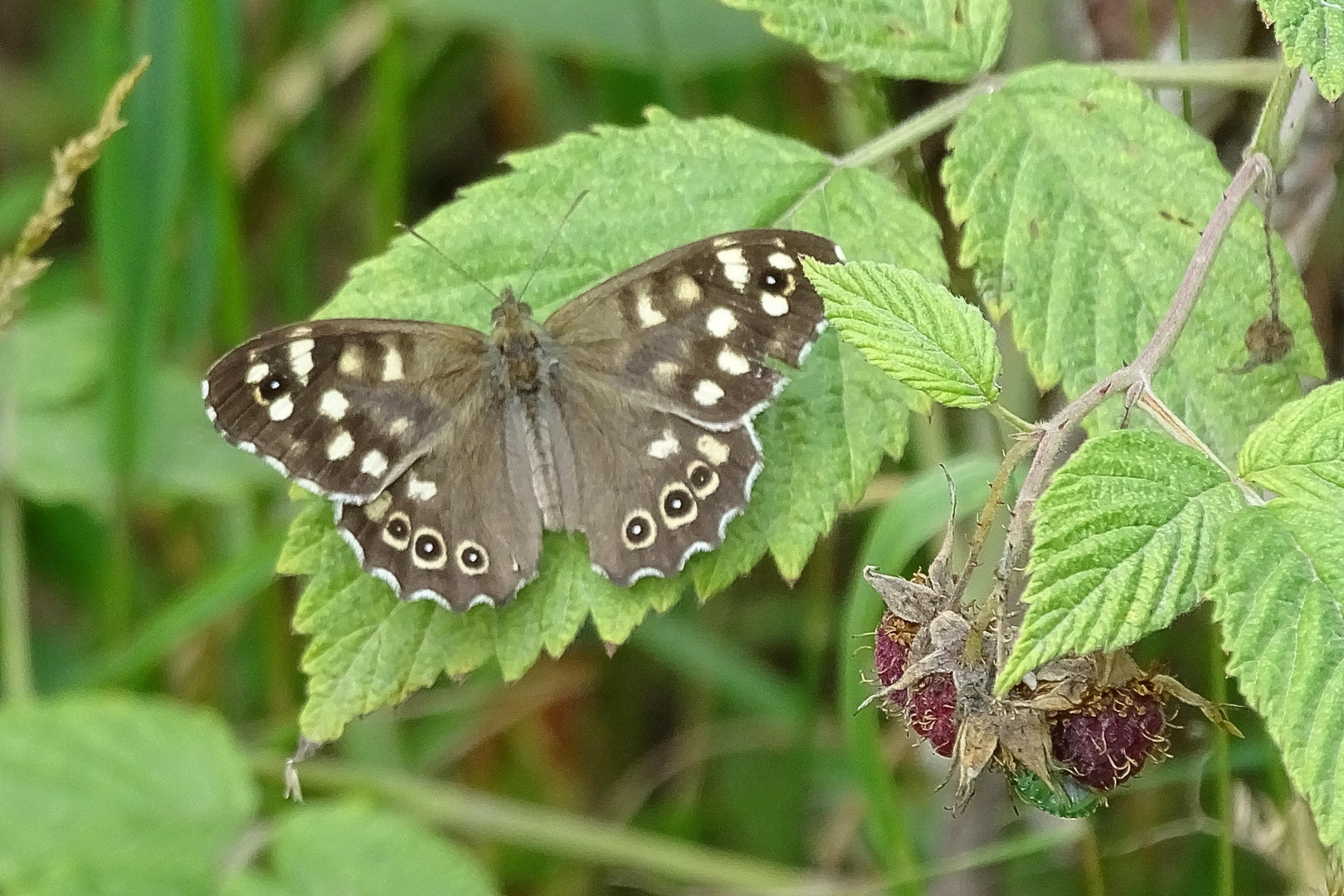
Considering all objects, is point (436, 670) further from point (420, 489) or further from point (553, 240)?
point (553, 240)

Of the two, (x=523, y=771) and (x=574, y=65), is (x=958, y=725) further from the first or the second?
(x=574, y=65)

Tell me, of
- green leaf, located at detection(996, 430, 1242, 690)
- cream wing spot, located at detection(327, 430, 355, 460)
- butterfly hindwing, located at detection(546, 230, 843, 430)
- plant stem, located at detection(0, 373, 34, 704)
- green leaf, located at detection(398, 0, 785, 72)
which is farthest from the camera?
green leaf, located at detection(398, 0, 785, 72)

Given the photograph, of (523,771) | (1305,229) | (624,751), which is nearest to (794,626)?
(624,751)

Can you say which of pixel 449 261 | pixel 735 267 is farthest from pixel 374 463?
pixel 735 267

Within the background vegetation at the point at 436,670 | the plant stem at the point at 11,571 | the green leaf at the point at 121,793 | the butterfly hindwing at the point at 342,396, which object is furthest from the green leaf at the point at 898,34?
the plant stem at the point at 11,571

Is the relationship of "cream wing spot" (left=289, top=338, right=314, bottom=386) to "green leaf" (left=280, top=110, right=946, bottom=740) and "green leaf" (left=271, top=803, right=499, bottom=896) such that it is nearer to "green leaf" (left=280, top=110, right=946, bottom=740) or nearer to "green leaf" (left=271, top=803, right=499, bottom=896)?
"green leaf" (left=280, top=110, right=946, bottom=740)

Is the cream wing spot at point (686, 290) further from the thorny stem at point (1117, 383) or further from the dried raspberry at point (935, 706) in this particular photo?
the dried raspberry at point (935, 706)

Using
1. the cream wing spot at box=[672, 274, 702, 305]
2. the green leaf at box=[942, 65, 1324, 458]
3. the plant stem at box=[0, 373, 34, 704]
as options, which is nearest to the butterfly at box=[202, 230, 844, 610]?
the cream wing spot at box=[672, 274, 702, 305]
